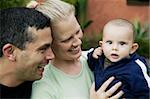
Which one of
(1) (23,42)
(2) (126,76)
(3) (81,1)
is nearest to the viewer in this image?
(1) (23,42)

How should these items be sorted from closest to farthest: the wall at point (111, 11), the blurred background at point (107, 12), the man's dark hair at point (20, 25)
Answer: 1. the man's dark hair at point (20, 25)
2. the blurred background at point (107, 12)
3. the wall at point (111, 11)

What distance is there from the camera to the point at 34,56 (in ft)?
9.79

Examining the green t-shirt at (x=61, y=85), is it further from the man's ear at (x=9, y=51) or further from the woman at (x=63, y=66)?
the man's ear at (x=9, y=51)

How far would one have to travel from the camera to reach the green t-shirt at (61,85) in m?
3.05

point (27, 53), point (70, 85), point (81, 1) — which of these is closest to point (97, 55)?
point (70, 85)

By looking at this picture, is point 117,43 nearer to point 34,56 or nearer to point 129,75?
point 129,75

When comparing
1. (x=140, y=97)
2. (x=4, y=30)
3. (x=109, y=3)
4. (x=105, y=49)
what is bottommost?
(x=109, y=3)

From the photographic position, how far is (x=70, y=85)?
3148 millimetres

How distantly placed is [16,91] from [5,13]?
478 millimetres

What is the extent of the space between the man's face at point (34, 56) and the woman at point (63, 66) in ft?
0.38

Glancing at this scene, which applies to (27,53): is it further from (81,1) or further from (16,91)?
(81,1)

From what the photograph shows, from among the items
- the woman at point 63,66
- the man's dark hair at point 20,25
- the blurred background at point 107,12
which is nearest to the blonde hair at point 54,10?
the woman at point 63,66

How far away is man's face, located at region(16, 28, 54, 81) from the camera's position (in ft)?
9.76

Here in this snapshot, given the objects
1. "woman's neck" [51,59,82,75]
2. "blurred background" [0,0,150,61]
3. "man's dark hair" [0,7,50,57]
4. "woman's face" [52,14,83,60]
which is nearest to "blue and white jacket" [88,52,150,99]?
"woman's neck" [51,59,82,75]
